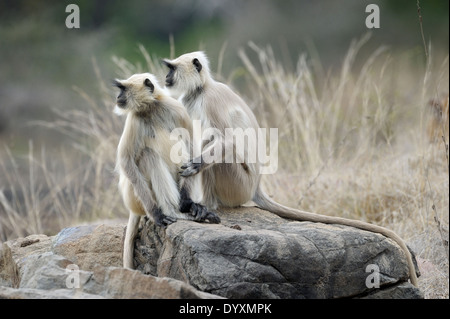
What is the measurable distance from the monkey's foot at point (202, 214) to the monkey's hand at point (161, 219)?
0.16 metres

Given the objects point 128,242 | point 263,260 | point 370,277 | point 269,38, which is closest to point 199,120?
point 128,242

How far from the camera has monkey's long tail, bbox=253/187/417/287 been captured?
4469 millimetres

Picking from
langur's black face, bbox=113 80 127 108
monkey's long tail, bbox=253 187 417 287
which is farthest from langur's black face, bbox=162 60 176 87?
monkey's long tail, bbox=253 187 417 287

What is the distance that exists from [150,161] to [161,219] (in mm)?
494

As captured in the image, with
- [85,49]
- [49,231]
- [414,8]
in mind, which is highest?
[414,8]

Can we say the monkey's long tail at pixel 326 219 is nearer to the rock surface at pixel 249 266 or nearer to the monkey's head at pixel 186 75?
the rock surface at pixel 249 266

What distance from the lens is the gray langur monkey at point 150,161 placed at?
15.6ft

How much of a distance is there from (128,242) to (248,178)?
117 cm

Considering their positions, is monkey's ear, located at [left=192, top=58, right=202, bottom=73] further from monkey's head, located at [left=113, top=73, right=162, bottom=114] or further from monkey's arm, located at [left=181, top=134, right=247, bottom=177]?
monkey's arm, located at [left=181, top=134, right=247, bottom=177]

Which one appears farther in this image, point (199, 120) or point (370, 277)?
point (199, 120)

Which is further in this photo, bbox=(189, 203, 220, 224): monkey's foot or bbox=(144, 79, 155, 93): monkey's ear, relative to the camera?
bbox=(144, 79, 155, 93): monkey's ear

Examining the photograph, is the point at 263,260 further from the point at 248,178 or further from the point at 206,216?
the point at 248,178

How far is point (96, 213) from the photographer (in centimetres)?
880

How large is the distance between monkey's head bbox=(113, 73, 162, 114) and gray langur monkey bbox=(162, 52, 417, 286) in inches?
18.3
